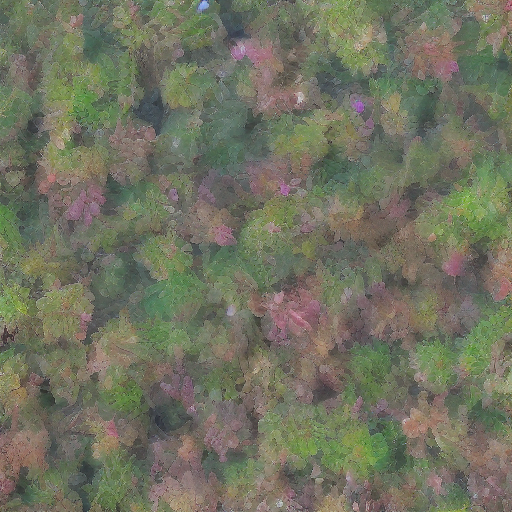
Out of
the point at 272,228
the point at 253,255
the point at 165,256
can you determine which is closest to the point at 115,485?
the point at 165,256

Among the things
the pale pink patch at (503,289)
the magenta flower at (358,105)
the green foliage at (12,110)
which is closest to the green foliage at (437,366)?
the pale pink patch at (503,289)

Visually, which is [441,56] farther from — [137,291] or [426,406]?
[137,291]

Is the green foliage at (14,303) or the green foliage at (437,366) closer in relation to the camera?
the green foliage at (437,366)

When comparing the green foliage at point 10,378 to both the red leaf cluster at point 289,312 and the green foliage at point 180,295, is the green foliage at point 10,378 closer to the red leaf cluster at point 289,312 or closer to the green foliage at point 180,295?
the green foliage at point 180,295

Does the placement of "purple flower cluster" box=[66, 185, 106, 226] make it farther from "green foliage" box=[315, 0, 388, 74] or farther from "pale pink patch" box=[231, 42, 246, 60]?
"green foliage" box=[315, 0, 388, 74]

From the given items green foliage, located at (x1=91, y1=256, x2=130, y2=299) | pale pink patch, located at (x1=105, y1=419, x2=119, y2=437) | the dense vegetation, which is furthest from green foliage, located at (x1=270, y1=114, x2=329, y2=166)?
pale pink patch, located at (x1=105, y1=419, x2=119, y2=437)

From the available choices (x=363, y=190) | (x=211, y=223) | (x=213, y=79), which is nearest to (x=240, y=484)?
(x=211, y=223)

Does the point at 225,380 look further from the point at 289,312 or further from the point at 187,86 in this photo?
the point at 187,86
